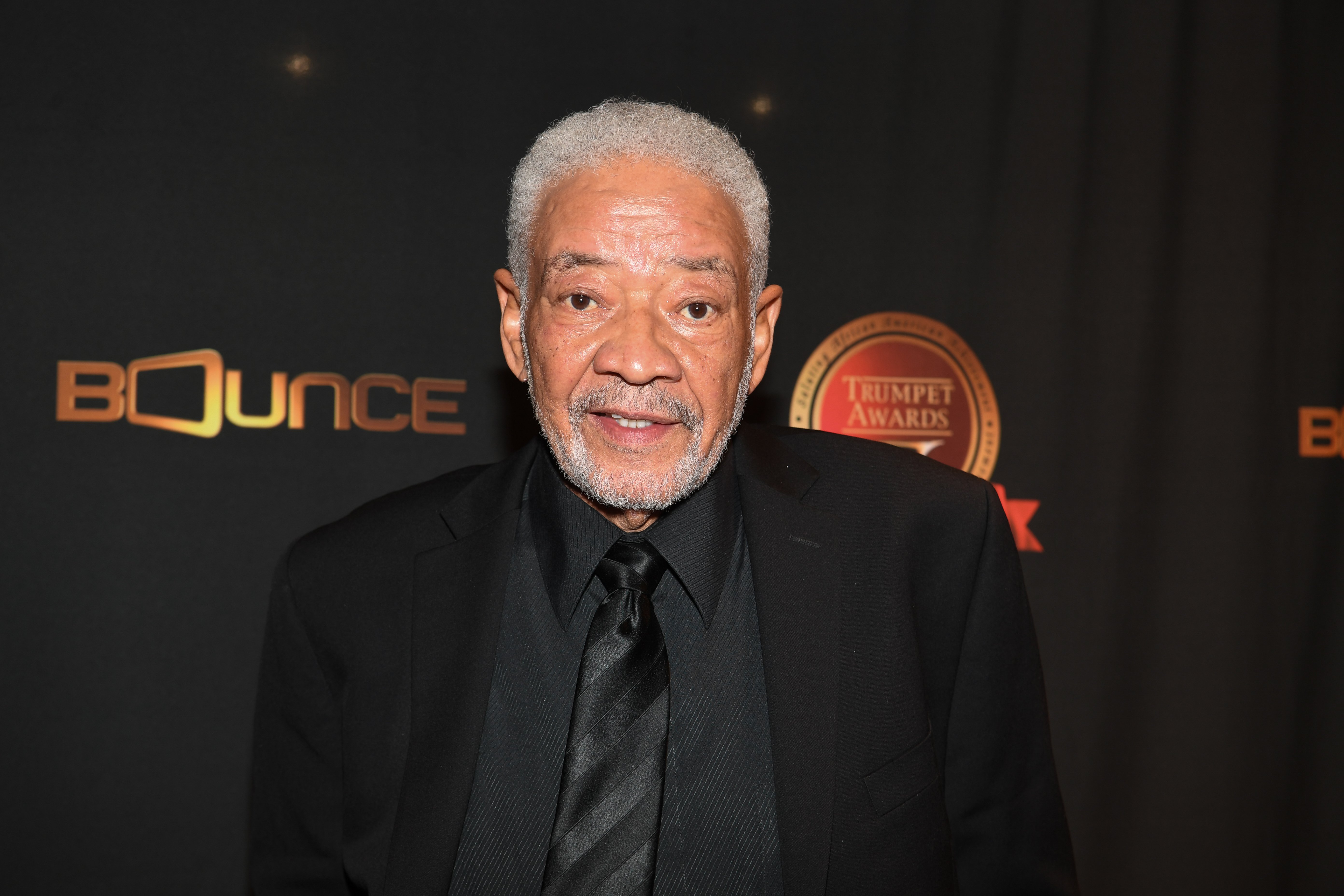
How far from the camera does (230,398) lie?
2.04 metres

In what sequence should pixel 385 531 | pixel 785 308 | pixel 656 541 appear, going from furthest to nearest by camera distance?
pixel 785 308 → pixel 385 531 → pixel 656 541

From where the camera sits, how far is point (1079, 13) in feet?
7.86

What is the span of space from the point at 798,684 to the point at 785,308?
1.30 m

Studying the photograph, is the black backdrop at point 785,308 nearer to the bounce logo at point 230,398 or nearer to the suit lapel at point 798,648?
the bounce logo at point 230,398

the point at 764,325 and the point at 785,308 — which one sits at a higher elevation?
the point at 785,308

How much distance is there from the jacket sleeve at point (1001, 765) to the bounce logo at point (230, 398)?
1355mm

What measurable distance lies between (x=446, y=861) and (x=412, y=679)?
0.23 metres

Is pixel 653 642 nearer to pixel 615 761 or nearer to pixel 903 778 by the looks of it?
pixel 615 761

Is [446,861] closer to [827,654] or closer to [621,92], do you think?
[827,654]

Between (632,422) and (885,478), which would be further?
(885,478)

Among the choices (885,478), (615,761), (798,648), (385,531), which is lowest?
(615,761)

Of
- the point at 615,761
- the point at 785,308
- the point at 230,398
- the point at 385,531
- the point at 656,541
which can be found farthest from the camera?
the point at 785,308

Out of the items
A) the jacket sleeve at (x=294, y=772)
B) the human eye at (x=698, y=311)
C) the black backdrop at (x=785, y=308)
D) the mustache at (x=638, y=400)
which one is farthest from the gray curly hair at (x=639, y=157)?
the black backdrop at (x=785, y=308)

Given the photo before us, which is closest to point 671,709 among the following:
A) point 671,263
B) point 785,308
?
point 671,263
